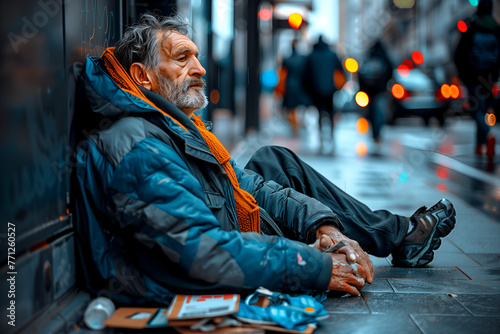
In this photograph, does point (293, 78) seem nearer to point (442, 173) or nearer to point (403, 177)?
point (442, 173)

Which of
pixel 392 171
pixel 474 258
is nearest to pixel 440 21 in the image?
pixel 392 171

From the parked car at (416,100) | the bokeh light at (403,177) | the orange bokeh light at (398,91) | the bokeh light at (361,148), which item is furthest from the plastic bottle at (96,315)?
the orange bokeh light at (398,91)

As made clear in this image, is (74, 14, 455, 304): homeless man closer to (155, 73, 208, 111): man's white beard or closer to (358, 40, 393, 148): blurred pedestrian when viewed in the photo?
(155, 73, 208, 111): man's white beard

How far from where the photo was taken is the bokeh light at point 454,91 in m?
15.1

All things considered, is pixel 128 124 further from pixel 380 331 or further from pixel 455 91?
pixel 455 91

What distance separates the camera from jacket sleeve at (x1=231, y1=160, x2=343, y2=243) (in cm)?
297

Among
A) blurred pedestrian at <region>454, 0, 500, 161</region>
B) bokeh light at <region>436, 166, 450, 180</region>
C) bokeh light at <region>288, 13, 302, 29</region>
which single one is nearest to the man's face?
bokeh light at <region>436, 166, 450, 180</region>

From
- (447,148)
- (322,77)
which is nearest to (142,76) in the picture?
(322,77)

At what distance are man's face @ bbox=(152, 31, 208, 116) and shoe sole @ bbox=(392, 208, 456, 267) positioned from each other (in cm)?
152

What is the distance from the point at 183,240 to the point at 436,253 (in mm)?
2178

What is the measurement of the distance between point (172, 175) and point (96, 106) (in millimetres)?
487

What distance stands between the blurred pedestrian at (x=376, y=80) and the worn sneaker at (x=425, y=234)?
858 centimetres

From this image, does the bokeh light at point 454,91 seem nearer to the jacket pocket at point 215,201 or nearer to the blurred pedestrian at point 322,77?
the blurred pedestrian at point 322,77

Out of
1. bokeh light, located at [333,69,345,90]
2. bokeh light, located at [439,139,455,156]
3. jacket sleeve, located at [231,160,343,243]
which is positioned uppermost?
bokeh light, located at [333,69,345,90]
